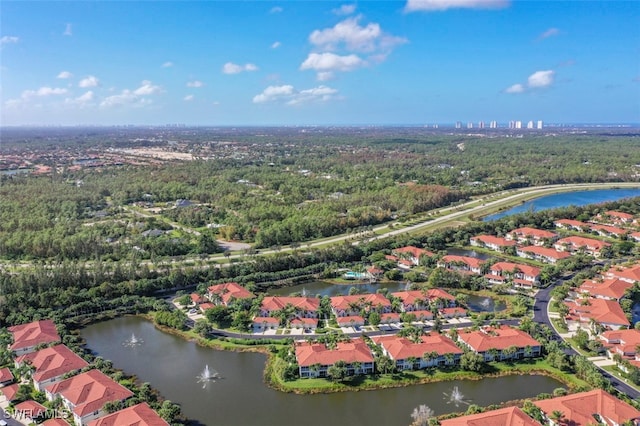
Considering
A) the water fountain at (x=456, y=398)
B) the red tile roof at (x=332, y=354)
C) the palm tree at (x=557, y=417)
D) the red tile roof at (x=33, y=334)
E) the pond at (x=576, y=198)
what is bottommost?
the water fountain at (x=456, y=398)

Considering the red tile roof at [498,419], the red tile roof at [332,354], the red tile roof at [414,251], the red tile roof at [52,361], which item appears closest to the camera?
the red tile roof at [498,419]

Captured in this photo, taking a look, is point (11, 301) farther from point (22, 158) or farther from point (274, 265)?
point (22, 158)

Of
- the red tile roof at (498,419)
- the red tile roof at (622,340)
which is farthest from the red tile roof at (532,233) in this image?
the red tile roof at (498,419)

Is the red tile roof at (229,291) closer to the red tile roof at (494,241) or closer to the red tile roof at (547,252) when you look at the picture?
the red tile roof at (494,241)

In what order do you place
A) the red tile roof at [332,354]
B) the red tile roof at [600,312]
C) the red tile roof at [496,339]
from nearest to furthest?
the red tile roof at [332,354] < the red tile roof at [496,339] < the red tile roof at [600,312]

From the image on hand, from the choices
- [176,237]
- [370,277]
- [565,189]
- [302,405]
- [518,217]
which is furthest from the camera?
[565,189]

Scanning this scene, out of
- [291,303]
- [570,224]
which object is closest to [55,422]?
[291,303]

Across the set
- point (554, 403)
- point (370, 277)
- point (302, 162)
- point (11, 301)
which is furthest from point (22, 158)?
point (554, 403)
